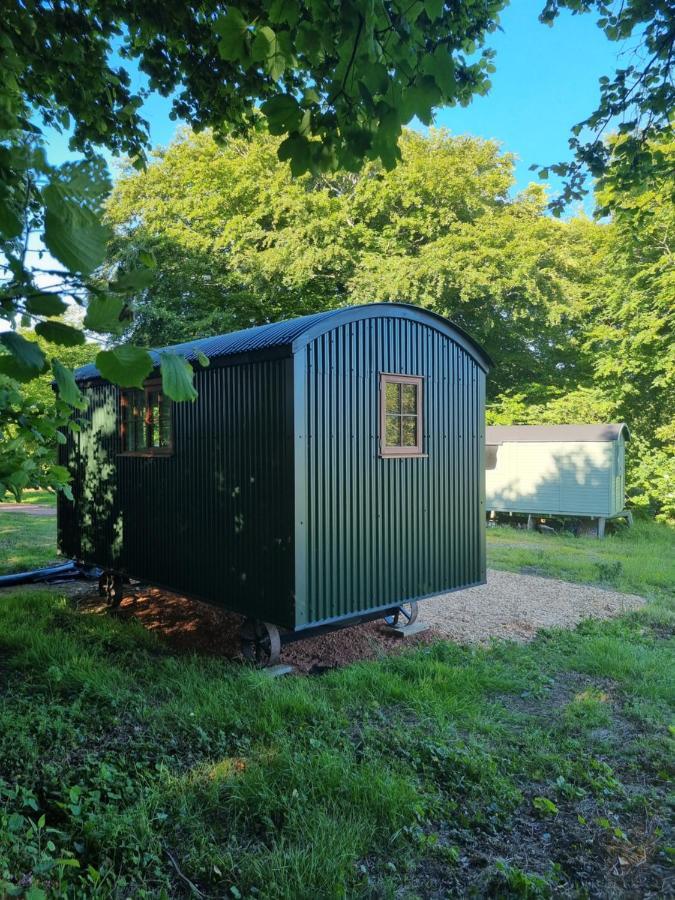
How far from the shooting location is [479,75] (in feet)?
13.7

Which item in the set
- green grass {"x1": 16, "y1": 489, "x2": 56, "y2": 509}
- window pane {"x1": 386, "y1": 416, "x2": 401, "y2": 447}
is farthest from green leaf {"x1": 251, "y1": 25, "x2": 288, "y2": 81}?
green grass {"x1": 16, "y1": 489, "x2": 56, "y2": 509}

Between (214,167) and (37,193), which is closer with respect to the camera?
(37,193)

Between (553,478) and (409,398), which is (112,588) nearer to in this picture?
(409,398)

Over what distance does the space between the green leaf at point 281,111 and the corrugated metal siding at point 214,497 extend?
309cm

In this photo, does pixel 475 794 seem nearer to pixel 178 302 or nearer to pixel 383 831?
pixel 383 831

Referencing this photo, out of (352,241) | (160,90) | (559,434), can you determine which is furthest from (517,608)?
(352,241)

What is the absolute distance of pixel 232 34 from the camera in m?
2.00

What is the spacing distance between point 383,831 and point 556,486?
44.9ft

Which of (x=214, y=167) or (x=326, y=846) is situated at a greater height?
(x=214, y=167)

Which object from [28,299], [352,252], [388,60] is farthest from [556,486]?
[28,299]

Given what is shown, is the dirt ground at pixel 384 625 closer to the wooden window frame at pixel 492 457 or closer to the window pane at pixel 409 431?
the window pane at pixel 409 431

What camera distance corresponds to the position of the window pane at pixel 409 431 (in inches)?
238

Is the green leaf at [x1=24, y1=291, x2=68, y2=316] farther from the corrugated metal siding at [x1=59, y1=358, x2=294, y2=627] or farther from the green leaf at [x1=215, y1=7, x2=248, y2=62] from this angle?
the corrugated metal siding at [x1=59, y1=358, x2=294, y2=627]

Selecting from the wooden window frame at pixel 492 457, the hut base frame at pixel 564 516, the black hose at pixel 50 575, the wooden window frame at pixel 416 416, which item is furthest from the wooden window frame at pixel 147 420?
the hut base frame at pixel 564 516
